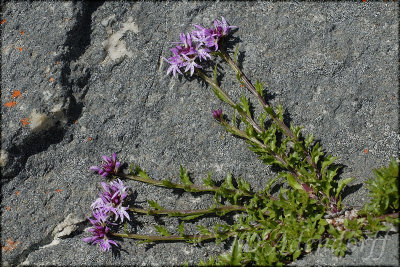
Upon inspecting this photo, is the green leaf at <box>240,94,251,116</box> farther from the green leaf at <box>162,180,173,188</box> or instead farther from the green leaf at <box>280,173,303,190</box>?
the green leaf at <box>162,180,173,188</box>

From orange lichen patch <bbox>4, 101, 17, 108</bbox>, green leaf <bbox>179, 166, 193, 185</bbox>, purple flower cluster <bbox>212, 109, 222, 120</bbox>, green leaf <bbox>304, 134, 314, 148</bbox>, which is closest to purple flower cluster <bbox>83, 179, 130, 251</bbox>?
green leaf <bbox>179, 166, 193, 185</bbox>

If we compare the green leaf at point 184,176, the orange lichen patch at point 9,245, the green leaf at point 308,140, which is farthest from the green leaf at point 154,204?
the green leaf at point 308,140

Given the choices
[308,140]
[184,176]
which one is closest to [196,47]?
[184,176]

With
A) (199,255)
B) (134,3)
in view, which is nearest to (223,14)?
(134,3)

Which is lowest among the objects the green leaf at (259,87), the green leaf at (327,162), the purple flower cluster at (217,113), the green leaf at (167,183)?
the green leaf at (167,183)

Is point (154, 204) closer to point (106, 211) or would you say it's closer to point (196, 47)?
point (106, 211)

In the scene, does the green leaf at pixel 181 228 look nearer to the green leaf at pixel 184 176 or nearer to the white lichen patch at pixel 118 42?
the green leaf at pixel 184 176
